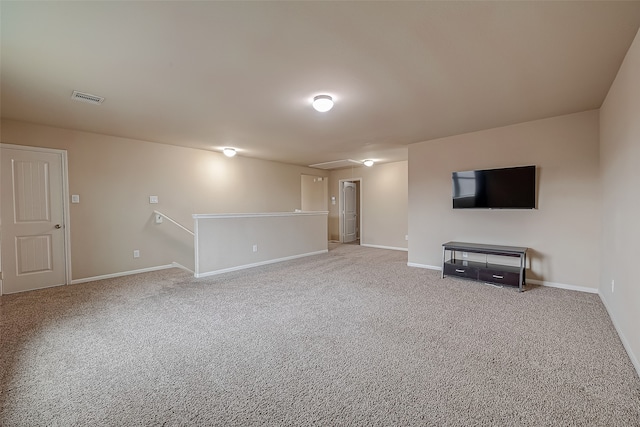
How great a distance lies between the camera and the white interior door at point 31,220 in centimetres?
378

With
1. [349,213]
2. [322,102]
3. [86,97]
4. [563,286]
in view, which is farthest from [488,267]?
[86,97]

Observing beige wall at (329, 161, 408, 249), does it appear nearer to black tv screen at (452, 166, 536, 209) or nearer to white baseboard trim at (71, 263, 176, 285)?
black tv screen at (452, 166, 536, 209)

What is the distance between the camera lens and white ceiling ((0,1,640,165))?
175 cm

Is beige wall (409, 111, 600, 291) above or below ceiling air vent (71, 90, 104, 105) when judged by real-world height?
below

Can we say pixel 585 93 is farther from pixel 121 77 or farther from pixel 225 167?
pixel 225 167

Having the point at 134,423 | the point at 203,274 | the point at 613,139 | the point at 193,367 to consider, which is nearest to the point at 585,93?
the point at 613,139

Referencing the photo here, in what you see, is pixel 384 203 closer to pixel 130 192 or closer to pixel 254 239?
pixel 254 239

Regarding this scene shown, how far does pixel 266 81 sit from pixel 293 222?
3.81 metres

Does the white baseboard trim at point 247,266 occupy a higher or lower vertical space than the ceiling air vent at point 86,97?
lower

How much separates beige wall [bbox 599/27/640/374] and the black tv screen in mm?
796

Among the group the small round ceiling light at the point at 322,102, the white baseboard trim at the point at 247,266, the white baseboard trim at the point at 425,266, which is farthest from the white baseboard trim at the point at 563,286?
the white baseboard trim at the point at 247,266

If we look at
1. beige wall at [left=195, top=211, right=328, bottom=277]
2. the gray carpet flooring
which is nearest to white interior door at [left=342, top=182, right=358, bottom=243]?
beige wall at [left=195, top=211, right=328, bottom=277]

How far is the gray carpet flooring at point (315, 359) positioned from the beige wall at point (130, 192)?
1098 mm

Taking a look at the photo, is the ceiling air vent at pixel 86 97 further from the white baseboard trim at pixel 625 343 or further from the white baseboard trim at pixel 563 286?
the white baseboard trim at pixel 563 286
